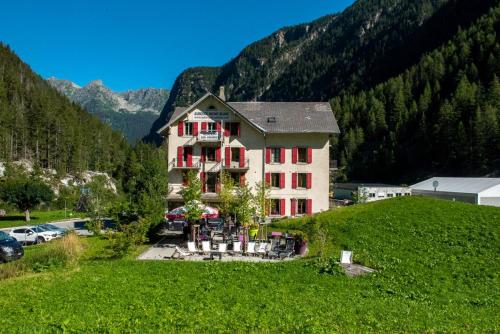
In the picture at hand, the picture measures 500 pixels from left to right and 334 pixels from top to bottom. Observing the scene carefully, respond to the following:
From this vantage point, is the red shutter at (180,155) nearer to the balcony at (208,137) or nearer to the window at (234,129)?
the balcony at (208,137)

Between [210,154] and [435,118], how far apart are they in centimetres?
10129

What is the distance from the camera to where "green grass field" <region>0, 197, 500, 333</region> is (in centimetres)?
1031

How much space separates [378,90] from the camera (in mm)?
158250

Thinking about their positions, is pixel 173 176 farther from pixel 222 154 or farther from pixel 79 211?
pixel 79 211

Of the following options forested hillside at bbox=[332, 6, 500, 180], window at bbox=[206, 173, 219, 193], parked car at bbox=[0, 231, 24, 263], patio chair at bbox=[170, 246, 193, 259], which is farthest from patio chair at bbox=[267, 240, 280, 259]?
forested hillside at bbox=[332, 6, 500, 180]

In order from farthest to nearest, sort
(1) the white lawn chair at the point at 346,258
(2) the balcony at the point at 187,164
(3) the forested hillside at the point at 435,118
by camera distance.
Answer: (3) the forested hillside at the point at 435,118 < (2) the balcony at the point at 187,164 < (1) the white lawn chair at the point at 346,258

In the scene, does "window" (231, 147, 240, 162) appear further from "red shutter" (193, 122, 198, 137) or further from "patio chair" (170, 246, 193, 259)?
"patio chair" (170, 246, 193, 259)

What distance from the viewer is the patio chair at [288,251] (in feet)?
73.7

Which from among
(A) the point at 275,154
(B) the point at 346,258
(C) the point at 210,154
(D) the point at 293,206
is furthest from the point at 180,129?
(B) the point at 346,258

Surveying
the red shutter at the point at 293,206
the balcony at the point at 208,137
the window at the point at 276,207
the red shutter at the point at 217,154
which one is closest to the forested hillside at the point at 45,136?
the balcony at the point at 208,137

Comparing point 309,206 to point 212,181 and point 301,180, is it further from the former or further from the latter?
point 212,181

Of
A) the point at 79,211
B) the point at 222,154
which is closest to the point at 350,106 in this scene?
the point at 79,211

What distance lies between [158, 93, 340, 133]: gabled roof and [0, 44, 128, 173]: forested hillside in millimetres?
68333

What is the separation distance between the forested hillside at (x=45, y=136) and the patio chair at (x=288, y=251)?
277 ft
